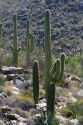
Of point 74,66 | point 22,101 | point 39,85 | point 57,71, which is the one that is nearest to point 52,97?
point 57,71

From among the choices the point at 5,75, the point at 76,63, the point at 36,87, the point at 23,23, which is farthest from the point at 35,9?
the point at 36,87

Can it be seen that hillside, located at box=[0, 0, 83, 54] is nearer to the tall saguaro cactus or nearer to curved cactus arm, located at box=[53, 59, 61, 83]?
the tall saguaro cactus

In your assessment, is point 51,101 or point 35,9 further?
point 35,9

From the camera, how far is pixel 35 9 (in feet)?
206

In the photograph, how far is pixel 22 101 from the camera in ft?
61.1

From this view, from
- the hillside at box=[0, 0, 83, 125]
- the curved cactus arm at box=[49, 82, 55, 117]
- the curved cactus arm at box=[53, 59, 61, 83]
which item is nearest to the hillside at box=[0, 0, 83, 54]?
the hillside at box=[0, 0, 83, 125]

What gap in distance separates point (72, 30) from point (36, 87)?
40.0 m

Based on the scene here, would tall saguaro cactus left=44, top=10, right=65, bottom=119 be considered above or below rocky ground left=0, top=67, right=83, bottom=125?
above

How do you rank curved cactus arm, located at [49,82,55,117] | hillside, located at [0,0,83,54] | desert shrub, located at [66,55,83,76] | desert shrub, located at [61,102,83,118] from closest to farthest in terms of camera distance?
1. curved cactus arm, located at [49,82,55,117]
2. desert shrub, located at [61,102,83,118]
3. desert shrub, located at [66,55,83,76]
4. hillside, located at [0,0,83,54]

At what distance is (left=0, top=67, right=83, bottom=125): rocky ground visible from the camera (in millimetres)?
15953

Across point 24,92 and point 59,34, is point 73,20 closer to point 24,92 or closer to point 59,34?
point 59,34

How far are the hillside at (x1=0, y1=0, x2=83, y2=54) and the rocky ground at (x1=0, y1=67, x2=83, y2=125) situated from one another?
90.1 ft

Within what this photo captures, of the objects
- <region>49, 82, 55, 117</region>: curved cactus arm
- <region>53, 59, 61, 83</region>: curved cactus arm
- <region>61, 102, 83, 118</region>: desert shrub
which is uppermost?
<region>53, 59, 61, 83</region>: curved cactus arm

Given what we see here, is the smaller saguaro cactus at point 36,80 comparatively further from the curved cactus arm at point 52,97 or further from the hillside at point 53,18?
the hillside at point 53,18
